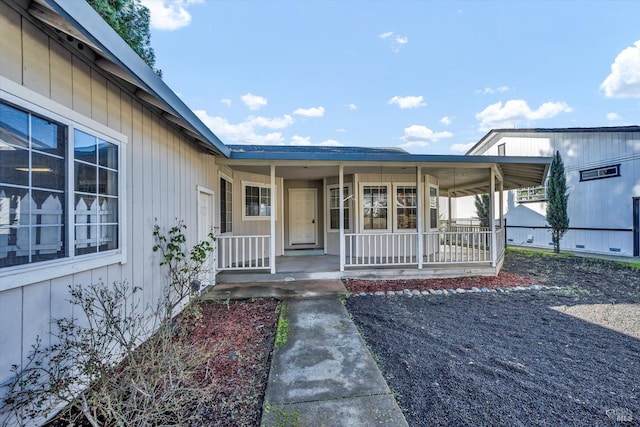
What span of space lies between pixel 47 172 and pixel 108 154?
0.79m

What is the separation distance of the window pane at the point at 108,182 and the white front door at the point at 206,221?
2.28 m

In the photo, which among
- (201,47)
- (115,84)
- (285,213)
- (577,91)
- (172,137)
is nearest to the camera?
(115,84)

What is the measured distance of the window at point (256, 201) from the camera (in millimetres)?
7844

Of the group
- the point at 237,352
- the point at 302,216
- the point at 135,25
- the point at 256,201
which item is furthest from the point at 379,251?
the point at 135,25

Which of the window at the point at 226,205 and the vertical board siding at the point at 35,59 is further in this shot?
the window at the point at 226,205

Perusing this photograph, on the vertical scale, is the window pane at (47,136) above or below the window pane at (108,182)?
above

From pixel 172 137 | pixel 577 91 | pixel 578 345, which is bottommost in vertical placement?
pixel 578 345

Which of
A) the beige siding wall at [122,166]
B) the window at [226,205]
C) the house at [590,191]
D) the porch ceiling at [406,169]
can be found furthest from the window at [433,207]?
the house at [590,191]

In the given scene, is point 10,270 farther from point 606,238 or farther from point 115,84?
point 606,238

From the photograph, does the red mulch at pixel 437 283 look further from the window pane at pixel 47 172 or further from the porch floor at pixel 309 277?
the window pane at pixel 47 172

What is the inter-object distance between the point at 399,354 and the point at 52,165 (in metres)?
3.62

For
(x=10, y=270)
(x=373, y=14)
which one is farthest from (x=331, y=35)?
(x=10, y=270)

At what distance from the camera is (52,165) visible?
7.07ft

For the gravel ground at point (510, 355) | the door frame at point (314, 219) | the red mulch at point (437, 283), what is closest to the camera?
the gravel ground at point (510, 355)
